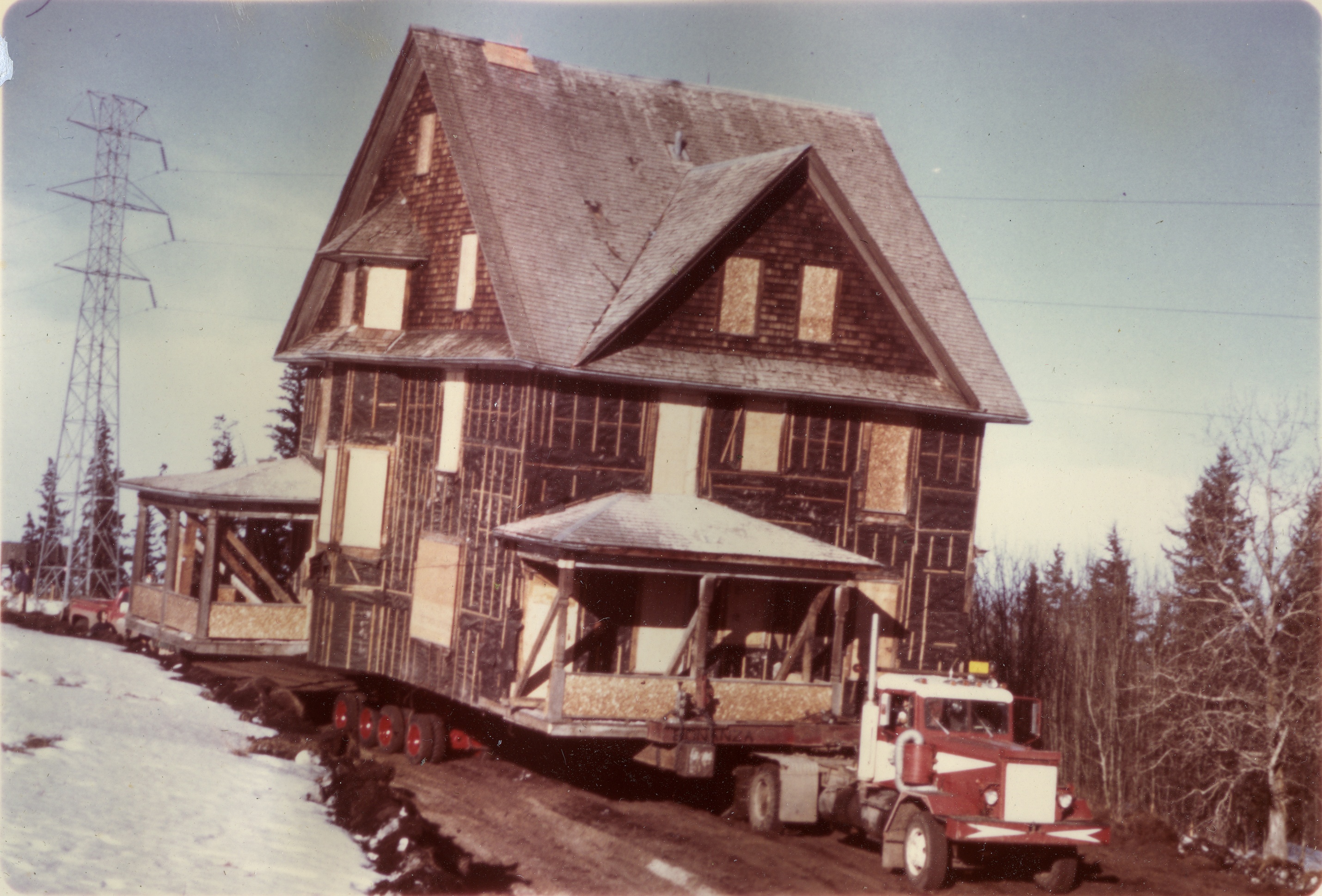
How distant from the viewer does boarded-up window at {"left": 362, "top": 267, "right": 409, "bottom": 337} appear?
27.7m

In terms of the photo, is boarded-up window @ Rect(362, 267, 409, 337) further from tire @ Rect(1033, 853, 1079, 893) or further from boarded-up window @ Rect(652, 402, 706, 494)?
tire @ Rect(1033, 853, 1079, 893)

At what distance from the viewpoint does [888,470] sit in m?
26.2

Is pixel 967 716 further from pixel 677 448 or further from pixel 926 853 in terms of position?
pixel 677 448

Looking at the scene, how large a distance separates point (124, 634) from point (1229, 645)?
3093cm

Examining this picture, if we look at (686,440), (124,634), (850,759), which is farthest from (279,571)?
(850,759)

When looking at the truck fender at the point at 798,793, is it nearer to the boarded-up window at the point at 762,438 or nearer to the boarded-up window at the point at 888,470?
the boarded-up window at the point at 762,438

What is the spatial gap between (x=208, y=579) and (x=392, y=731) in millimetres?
5071

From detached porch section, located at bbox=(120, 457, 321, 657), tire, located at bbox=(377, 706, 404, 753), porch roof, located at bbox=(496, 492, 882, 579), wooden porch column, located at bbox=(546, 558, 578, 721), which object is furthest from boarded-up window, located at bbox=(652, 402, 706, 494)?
detached porch section, located at bbox=(120, 457, 321, 657)

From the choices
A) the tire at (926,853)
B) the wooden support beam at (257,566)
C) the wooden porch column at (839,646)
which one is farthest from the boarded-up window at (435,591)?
the tire at (926,853)

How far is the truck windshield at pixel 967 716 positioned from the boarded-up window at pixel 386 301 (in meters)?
13.9

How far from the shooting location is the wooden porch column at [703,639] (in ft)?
70.3

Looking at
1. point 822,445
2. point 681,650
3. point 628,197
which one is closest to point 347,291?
point 628,197

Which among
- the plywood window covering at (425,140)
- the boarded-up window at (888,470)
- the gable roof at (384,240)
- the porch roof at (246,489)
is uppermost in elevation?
the plywood window covering at (425,140)

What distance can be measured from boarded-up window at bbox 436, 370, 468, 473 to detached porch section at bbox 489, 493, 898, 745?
273cm
